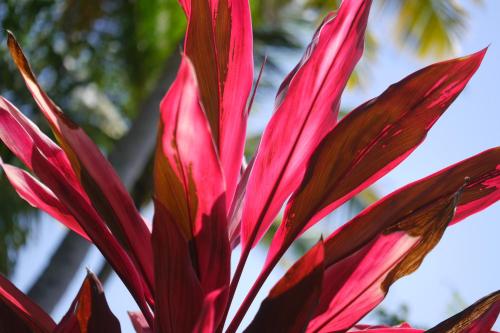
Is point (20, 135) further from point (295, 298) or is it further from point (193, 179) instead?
point (295, 298)

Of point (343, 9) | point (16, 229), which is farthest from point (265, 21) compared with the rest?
point (343, 9)

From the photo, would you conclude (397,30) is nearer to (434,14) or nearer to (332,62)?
(434,14)

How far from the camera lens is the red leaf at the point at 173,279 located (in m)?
0.57

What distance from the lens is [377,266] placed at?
0.62m

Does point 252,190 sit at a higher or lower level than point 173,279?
higher

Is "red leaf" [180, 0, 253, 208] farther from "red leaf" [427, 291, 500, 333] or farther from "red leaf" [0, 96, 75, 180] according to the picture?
"red leaf" [427, 291, 500, 333]

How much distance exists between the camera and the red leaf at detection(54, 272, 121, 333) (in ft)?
1.98

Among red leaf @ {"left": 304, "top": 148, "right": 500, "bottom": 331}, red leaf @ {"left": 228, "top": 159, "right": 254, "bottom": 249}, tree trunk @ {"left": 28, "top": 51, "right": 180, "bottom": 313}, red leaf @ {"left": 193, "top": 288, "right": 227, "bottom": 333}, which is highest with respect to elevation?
tree trunk @ {"left": 28, "top": 51, "right": 180, "bottom": 313}

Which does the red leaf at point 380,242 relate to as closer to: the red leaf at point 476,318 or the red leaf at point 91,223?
the red leaf at point 476,318

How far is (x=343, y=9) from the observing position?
737mm

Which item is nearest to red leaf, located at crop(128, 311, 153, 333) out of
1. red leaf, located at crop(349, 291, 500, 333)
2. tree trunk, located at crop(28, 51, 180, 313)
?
red leaf, located at crop(349, 291, 500, 333)

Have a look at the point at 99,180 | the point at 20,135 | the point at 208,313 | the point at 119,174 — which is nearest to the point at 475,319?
the point at 208,313

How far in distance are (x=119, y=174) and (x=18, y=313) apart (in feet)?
15.4

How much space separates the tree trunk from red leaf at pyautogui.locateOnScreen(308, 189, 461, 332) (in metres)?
3.83
